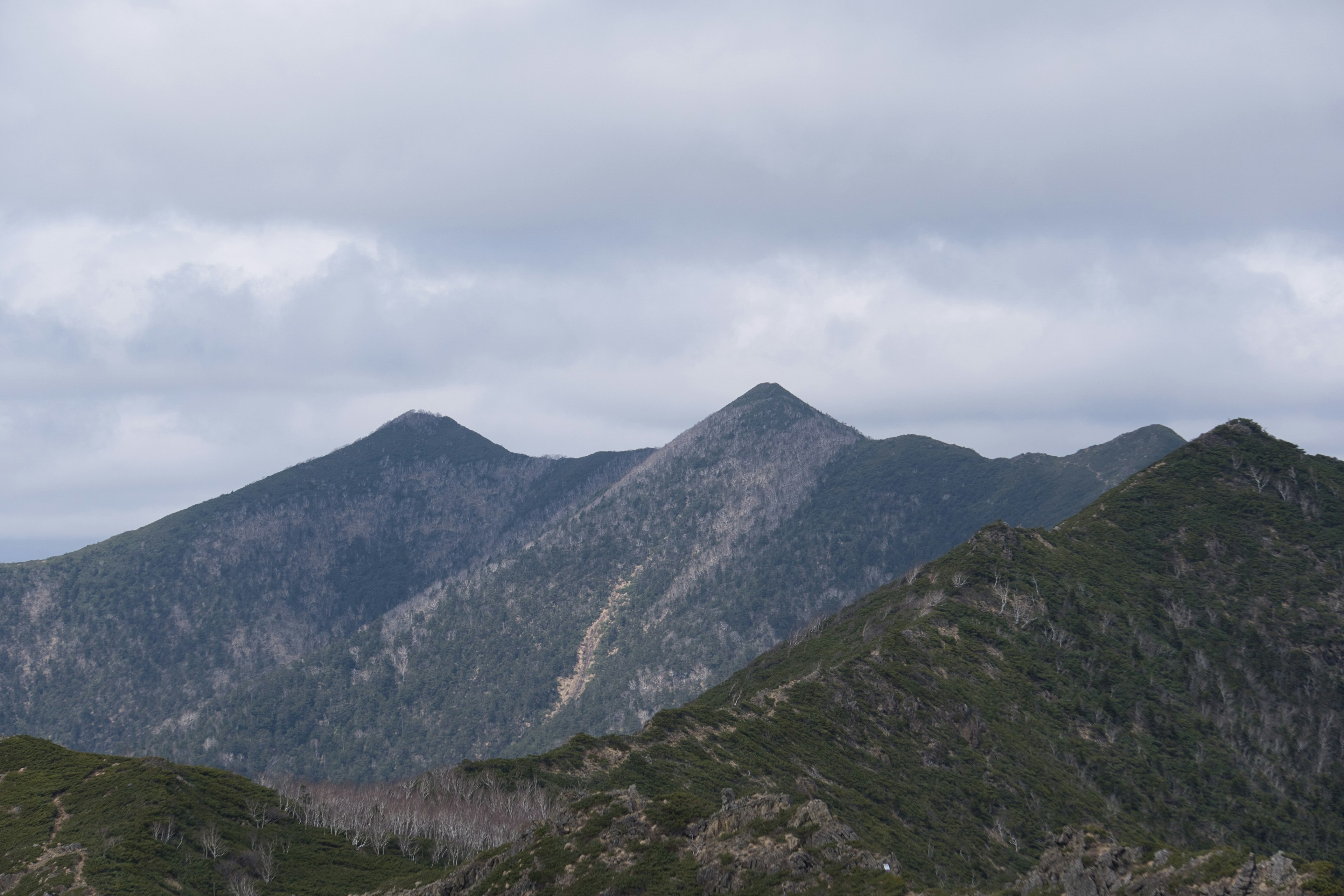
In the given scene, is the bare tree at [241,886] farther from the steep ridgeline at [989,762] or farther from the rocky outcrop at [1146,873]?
the rocky outcrop at [1146,873]

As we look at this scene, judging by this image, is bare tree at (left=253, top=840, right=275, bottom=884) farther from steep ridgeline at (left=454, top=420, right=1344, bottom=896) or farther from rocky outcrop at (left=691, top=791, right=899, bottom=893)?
rocky outcrop at (left=691, top=791, right=899, bottom=893)

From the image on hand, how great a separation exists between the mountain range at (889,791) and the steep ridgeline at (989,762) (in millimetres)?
349

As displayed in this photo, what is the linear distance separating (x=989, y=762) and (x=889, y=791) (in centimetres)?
2208

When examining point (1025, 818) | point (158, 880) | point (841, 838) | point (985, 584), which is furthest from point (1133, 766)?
point (158, 880)

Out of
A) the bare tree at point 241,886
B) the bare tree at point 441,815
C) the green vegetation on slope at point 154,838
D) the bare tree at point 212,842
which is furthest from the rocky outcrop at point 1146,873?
the bare tree at point 212,842

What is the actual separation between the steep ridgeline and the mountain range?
35cm

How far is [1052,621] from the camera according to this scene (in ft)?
612

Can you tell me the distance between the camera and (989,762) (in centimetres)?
14750

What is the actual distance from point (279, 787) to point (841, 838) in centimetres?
9703

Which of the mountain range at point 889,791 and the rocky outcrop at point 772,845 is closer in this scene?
the rocky outcrop at point 772,845

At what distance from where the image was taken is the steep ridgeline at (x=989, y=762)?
243 ft

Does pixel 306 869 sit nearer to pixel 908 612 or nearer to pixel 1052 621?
pixel 908 612

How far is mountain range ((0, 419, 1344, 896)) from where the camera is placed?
74625 millimetres

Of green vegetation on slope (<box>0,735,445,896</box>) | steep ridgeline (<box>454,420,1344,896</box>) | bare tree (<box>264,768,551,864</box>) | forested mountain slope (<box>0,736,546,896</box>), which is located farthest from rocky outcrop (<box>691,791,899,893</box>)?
bare tree (<box>264,768,551,864</box>)
